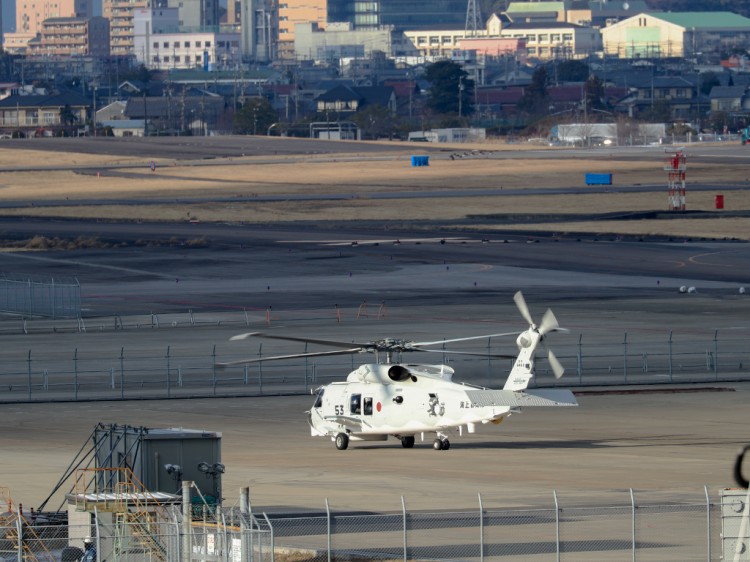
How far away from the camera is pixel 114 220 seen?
157625mm

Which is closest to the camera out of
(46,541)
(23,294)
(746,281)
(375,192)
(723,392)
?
(46,541)

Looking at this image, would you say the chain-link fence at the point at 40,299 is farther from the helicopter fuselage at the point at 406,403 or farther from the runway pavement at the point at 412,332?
the helicopter fuselage at the point at 406,403

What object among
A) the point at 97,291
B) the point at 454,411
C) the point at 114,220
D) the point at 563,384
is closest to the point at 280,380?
the point at 563,384

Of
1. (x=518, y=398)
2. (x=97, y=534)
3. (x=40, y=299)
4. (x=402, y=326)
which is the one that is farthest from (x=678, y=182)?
(x=97, y=534)

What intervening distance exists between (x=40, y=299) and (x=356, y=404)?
4904cm

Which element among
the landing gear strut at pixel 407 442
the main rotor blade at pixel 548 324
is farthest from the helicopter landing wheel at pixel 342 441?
the main rotor blade at pixel 548 324

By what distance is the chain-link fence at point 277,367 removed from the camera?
72250 millimetres

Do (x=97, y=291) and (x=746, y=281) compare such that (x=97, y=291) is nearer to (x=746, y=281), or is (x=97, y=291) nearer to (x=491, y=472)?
(x=746, y=281)

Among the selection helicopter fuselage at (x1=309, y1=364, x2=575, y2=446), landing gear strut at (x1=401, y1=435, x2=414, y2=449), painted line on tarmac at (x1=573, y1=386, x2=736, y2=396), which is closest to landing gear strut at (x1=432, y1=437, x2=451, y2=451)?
helicopter fuselage at (x1=309, y1=364, x2=575, y2=446)

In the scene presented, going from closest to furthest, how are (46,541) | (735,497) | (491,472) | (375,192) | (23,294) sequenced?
(735,497), (46,541), (491,472), (23,294), (375,192)

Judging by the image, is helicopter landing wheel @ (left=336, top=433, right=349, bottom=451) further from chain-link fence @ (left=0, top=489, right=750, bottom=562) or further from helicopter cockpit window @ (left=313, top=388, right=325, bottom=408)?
chain-link fence @ (left=0, top=489, right=750, bottom=562)

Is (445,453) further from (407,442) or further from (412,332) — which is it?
(412,332)

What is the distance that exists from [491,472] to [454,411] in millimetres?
2269

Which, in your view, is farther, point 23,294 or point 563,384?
point 23,294
